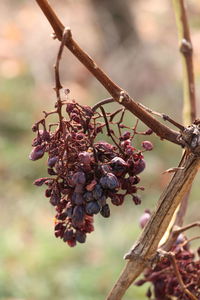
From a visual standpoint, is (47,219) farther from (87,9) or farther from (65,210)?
(87,9)

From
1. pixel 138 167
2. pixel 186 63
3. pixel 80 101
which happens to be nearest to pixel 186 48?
pixel 186 63

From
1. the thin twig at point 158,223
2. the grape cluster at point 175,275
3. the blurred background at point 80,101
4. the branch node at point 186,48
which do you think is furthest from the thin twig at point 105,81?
the blurred background at point 80,101

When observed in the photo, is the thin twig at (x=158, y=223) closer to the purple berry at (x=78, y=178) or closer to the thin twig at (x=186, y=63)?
the purple berry at (x=78, y=178)

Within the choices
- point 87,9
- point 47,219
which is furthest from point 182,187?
point 87,9

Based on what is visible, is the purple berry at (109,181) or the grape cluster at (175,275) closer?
the purple berry at (109,181)

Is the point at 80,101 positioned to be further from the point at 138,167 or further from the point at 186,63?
the point at 138,167
